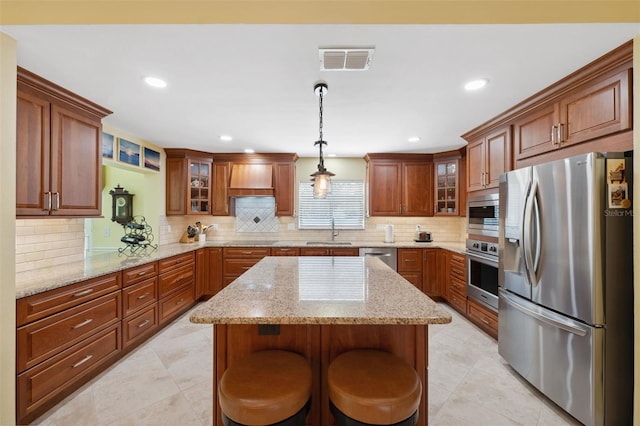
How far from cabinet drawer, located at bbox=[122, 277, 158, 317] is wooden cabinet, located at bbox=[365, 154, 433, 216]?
3.17 m

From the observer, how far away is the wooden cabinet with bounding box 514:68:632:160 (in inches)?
67.4

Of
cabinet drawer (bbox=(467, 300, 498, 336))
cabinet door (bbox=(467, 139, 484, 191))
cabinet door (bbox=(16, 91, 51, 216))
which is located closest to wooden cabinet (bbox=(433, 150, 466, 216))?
cabinet door (bbox=(467, 139, 484, 191))

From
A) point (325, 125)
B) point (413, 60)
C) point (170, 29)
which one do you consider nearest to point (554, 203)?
point (413, 60)

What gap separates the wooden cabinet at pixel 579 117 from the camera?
1.71 m

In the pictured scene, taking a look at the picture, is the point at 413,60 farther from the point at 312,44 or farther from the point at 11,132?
the point at 11,132

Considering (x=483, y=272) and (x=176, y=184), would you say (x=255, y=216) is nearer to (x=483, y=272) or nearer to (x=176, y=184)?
(x=176, y=184)

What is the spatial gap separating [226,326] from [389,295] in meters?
0.89

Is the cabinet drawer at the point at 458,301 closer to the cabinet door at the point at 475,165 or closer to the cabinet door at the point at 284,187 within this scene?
the cabinet door at the point at 475,165

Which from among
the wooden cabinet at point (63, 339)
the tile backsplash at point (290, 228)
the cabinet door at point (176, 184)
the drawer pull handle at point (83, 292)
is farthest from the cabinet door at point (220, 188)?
the drawer pull handle at point (83, 292)

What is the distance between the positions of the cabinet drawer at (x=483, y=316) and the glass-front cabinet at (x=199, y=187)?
13.0 ft

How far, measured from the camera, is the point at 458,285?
3537mm

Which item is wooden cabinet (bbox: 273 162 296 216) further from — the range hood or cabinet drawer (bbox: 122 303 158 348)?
cabinet drawer (bbox: 122 303 158 348)

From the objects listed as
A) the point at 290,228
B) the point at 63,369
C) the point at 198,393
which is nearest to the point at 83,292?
the point at 63,369

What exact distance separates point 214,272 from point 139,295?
1.40 m
